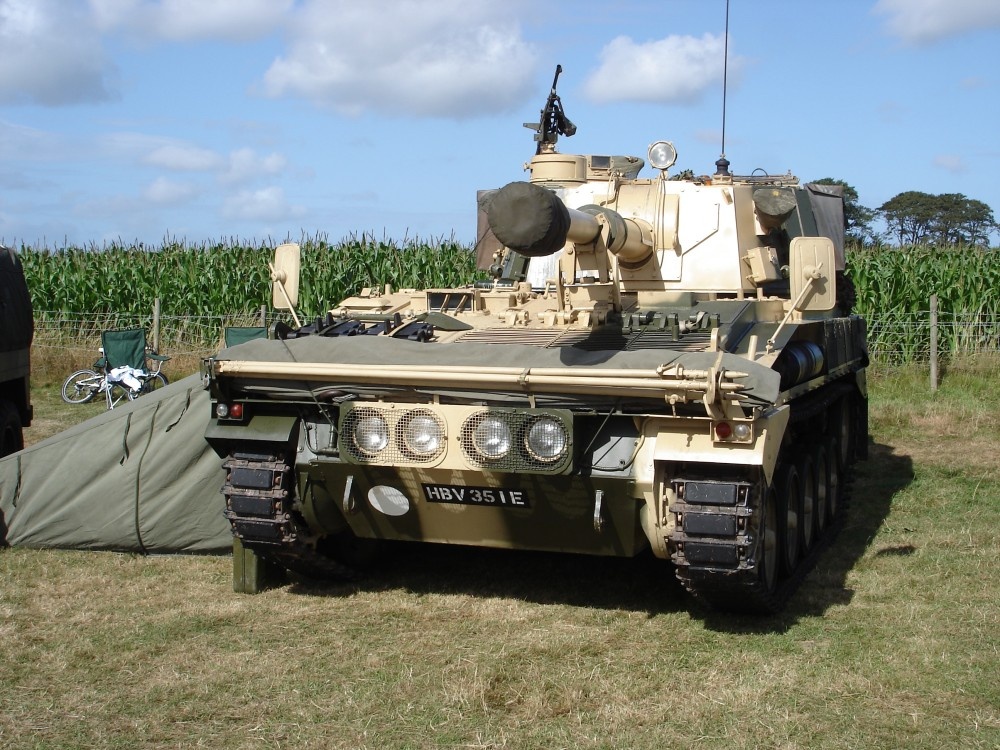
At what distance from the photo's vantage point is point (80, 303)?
929 inches

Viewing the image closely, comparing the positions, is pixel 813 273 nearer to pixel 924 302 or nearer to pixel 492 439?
pixel 492 439

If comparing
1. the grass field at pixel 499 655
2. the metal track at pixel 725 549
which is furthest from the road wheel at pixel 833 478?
the metal track at pixel 725 549

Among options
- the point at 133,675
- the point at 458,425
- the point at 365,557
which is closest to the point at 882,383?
the point at 365,557

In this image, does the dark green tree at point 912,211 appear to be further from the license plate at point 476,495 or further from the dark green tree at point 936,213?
the license plate at point 476,495

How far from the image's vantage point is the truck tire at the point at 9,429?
35.8 ft

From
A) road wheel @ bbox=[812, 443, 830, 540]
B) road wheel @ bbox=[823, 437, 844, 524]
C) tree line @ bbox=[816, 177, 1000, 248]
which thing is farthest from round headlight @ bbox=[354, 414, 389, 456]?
tree line @ bbox=[816, 177, 1000, 248]

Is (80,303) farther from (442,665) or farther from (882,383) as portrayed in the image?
(442,665)

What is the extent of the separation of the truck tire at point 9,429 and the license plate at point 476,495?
561 cm

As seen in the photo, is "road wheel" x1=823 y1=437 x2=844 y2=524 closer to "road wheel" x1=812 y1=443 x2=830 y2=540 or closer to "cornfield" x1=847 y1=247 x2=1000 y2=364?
"road wheel" x1=812 y1=443 x2=830 y2=540

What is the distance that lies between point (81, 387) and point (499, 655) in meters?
14.2

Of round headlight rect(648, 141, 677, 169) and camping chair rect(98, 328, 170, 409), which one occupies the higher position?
round headlight rect(648, 141, 677, 169)

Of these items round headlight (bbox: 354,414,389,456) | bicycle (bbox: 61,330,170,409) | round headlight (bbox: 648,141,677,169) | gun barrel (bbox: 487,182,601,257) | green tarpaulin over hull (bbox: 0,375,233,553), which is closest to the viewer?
gun barrel (bbox: 487,182,601,257)

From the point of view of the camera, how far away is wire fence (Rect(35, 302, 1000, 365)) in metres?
19.0

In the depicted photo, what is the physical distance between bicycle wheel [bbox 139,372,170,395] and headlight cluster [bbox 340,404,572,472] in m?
11.8
